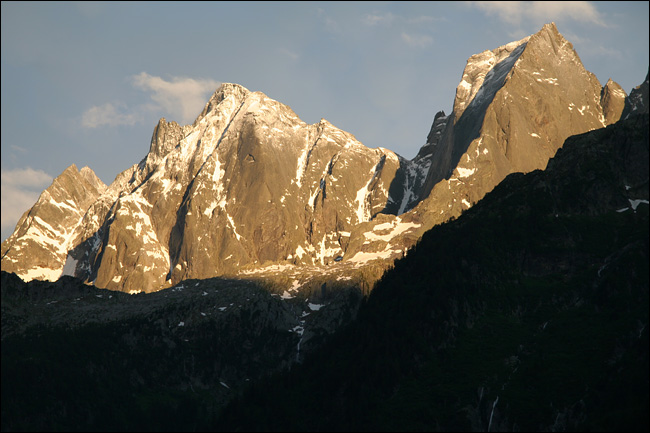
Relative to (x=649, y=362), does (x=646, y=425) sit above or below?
below

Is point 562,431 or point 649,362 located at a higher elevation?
point 649,362

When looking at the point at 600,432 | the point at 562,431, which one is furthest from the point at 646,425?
the point at 562,431

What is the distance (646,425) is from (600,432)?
10676mm

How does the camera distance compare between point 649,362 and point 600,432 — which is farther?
point 649,362

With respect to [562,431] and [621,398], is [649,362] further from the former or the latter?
[562,431]

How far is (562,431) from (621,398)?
52.1 feet

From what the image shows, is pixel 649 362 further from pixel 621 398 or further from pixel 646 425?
pixel 646 425

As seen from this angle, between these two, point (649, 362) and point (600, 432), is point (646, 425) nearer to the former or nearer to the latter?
point (600, 432)

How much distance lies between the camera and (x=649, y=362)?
199875 millimetres

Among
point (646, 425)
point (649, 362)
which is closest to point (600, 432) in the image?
point (646, 425)

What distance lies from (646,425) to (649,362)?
31.1 meters

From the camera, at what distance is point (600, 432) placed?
180 meters

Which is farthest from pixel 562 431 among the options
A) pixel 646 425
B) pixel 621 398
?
pixel 646 425

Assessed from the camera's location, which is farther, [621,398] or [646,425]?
[621,398]
